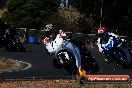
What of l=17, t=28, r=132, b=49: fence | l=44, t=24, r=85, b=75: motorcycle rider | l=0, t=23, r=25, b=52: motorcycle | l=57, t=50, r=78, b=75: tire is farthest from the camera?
l=17, t=28, r=132, b=49: fence

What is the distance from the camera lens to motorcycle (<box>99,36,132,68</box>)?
20766 millimetres

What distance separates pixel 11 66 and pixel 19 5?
1182 inches

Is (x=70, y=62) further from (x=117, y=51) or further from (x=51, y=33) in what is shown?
(x=117, y=51)

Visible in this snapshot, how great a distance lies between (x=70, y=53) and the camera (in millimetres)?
18844

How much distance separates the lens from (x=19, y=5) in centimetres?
5372

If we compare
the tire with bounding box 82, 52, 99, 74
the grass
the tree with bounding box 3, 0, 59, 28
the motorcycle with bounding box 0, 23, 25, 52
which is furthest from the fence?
the grass

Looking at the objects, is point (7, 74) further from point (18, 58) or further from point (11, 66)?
point (18, 58)

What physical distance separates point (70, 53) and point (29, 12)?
3367cm

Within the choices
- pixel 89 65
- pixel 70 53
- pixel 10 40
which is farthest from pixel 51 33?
pixel 10 40

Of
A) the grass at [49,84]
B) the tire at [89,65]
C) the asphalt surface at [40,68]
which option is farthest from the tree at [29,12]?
the grass at [49,84]

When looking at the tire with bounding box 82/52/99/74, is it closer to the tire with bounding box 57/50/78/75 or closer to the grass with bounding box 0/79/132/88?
the tire with bounding box 57/50/78/75

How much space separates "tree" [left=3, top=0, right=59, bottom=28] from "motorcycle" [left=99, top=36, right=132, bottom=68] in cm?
2982

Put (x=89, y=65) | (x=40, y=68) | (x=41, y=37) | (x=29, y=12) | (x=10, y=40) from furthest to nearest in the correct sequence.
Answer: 1. (x=29, y=12)
2. (x=41, y=37)
3. (x=10, y=40)
4. (x=40, y=68)
5. (x=89, y=65)

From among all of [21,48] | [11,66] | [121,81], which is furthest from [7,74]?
[21,48]
